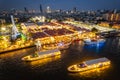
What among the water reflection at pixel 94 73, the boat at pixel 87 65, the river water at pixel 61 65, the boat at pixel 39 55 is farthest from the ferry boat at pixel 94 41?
the water reflection at pixel 94 73

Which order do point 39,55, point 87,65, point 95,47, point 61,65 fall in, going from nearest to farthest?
point 87,65, point 61,65, point 39,55, point 95,47

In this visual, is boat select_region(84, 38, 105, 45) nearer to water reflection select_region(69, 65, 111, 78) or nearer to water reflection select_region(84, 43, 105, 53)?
water reflection select_region(84, 43, 105, 53)

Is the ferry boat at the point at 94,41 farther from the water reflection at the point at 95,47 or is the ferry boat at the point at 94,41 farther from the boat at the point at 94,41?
the water reflection at the point at 95,47

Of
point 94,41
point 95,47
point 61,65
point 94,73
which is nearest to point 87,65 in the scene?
point 94,73

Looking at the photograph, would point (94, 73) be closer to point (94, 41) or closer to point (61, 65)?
point (61, 65)

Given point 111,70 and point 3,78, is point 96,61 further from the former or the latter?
point 3,78

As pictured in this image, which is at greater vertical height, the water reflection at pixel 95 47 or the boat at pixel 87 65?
the water reflection at pixel 95 47

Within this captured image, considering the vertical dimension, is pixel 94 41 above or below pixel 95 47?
above

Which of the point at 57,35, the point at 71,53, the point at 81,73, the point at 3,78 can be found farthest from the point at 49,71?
the point at 57,35
